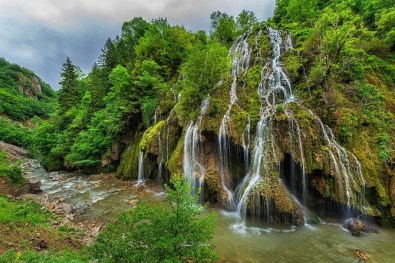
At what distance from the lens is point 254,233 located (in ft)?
37.5

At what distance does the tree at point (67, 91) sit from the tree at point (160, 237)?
33156 millimetres

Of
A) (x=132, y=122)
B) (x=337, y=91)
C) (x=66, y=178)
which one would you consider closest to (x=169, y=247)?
(x=337, y=91)

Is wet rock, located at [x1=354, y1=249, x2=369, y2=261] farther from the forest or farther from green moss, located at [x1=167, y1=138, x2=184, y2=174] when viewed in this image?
green moss, located at [x1=167, y1=138, x2=184, y2=174]

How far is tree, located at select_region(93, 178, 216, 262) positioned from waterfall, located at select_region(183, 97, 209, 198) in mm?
8783

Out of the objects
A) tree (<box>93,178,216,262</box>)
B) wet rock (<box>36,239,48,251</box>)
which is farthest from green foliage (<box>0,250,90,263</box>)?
tree (<box>93,178,216,262</box>)

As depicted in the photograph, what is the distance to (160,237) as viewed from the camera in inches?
234

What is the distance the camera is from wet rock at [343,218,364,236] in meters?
11.3

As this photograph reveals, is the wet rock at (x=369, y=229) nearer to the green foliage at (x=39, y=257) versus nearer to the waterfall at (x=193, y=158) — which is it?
the waterfall at (x=193, y=158)

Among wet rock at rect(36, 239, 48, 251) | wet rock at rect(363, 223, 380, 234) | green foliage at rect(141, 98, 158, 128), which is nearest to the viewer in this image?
wet rock at rect(36, 239, 48, 251)

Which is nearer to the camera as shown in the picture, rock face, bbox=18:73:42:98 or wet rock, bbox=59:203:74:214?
wet rock, bbox=59:203:74:214

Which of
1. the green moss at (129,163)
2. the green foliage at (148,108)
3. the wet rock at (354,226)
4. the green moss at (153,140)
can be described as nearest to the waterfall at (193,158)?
the green moss at (153,140)

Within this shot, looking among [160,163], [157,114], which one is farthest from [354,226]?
[157,114]

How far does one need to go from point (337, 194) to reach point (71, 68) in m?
39.7

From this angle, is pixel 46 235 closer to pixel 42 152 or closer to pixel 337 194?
pixel 337 194
